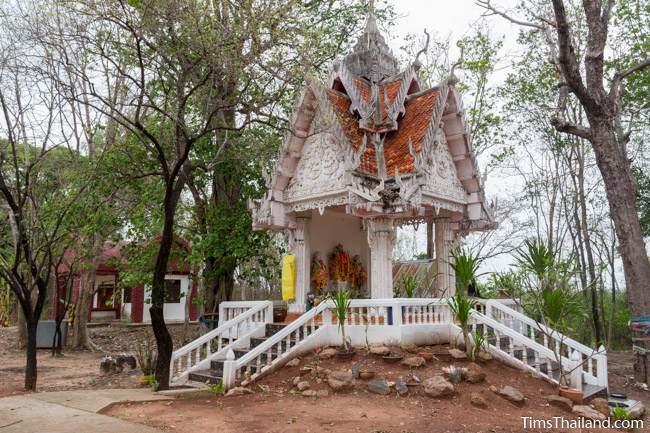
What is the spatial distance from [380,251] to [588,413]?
16.1 ft

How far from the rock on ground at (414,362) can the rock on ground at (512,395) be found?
4.57ft

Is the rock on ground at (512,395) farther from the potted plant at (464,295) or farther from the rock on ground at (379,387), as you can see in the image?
the rock on ground at (379,387)

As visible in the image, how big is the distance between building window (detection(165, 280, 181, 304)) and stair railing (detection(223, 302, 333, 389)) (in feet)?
63.2

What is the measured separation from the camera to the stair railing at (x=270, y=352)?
29.0 feet

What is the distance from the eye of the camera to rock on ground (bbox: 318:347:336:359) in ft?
31.0

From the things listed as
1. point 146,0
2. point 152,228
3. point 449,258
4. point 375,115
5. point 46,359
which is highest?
point 146,0

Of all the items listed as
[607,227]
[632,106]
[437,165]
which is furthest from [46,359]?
[607,227]

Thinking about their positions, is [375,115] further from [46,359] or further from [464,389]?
[46,359]

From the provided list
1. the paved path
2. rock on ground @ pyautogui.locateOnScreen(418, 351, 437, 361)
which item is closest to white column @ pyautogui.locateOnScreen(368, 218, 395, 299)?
rock on ground @ pyautogui.locateOnScreen(418, 351, 437, 361)

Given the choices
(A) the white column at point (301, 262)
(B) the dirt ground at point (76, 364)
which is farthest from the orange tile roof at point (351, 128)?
(B) the dirt ground at point (76, 364)

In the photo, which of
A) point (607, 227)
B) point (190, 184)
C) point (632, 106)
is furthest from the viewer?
point (607, 227)

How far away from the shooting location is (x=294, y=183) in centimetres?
1233

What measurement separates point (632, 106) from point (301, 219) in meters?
13.3

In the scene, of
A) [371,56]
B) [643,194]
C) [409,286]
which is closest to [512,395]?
[409,286]
